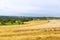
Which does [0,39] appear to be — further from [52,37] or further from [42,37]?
[52,37]

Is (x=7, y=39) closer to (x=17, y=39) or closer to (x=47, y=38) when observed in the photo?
(x=17, y=39)

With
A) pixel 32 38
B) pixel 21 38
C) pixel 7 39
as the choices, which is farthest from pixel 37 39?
pixel 7 39

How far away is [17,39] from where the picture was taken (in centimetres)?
1778

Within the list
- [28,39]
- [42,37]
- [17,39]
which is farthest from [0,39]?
[42,37]

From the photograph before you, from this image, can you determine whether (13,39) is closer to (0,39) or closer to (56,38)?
(0,39)

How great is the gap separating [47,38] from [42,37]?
59 centimetres

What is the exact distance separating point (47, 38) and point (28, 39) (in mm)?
2146

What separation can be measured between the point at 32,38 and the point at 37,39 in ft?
2.08

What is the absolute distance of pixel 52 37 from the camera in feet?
60.4

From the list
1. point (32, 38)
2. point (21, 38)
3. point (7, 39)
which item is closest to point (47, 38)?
point (32, 38)

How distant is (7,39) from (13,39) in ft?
2.34

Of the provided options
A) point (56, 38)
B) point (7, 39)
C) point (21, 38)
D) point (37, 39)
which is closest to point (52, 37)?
point (56, 38)

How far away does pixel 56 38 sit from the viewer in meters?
18.1

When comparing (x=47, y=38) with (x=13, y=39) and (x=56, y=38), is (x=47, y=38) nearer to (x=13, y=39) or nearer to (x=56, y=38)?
(x=56, y=38)
